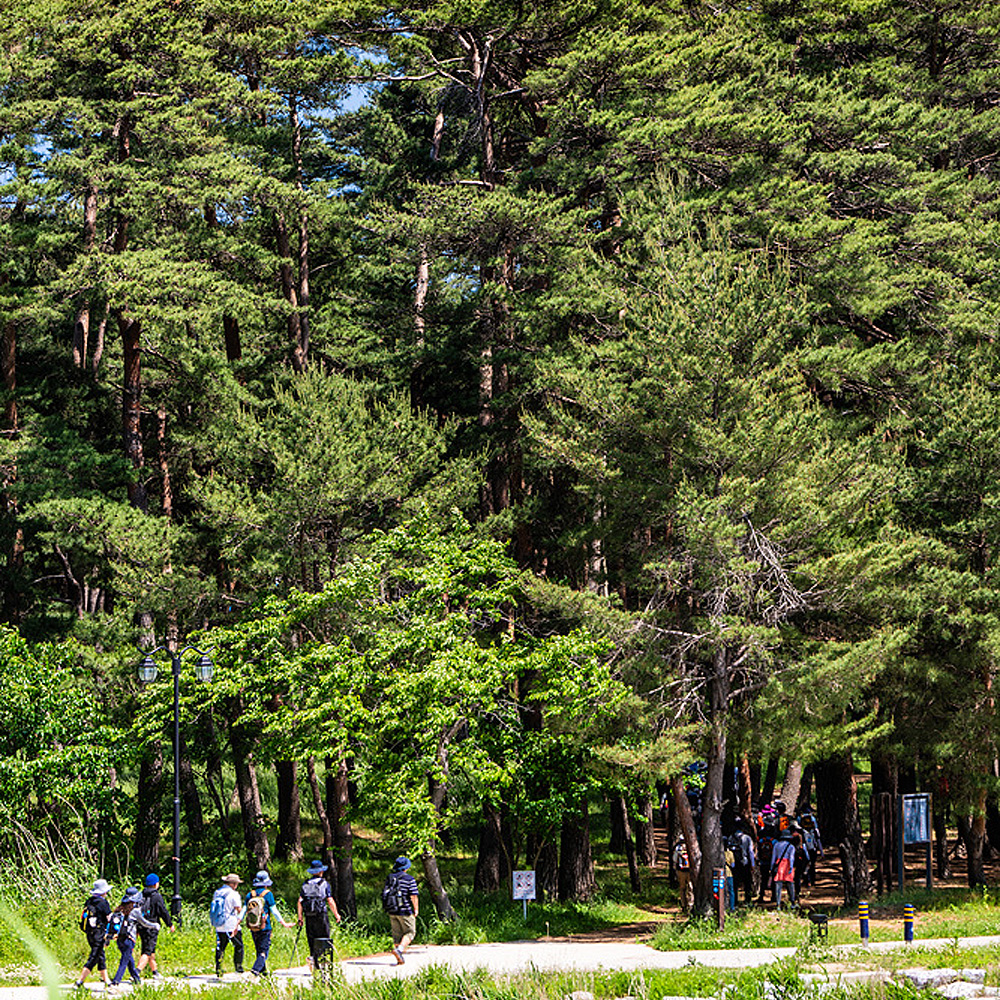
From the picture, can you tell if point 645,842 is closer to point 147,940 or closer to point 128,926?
point 147,940

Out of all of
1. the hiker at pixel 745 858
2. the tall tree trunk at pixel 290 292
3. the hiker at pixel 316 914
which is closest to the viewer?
the hiker at pixel 316 914

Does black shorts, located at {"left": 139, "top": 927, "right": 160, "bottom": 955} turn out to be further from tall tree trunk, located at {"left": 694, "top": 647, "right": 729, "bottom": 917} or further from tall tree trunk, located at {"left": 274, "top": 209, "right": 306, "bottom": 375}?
tall tree trunk, located at {"left": 274, "top": 209, "right": 306, "bottom": 375}

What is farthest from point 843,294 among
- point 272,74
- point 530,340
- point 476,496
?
point 272,74

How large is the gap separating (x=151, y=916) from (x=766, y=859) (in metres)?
14.6

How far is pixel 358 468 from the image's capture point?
25.7 m

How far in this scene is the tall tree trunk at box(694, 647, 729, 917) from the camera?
22.4 m

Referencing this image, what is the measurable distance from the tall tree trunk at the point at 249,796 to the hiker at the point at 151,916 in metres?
10.2

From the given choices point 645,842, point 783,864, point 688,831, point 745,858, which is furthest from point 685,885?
point 645,842

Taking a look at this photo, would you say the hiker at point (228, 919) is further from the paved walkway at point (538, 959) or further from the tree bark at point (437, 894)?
the tree bark at point (437, 894)

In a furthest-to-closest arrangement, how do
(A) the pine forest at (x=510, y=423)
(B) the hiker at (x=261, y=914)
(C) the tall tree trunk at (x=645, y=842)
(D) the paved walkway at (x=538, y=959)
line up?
(C) the tall tree trunk at (x=645, y=842)
(A) the pine forest at (x=510, y=423)
(B) the hiker at (x=261, y=914)
(D) the paved walkway at (x=538, y=959)

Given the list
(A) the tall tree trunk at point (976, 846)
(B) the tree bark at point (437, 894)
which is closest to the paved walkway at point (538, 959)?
(B) the tree bark at point (437, 894)

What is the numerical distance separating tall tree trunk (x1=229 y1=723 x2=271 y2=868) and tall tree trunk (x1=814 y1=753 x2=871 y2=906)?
1218cm

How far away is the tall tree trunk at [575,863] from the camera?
26375 mm

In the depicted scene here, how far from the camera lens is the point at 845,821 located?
25406 millimetres
